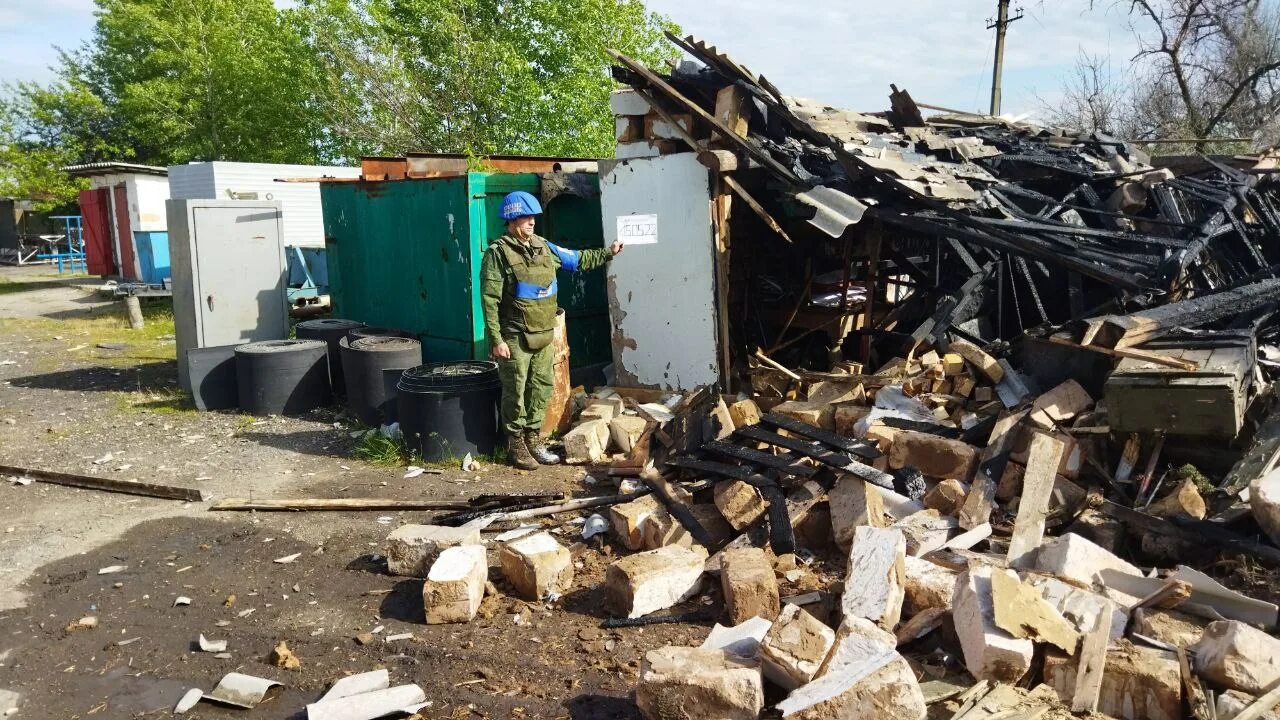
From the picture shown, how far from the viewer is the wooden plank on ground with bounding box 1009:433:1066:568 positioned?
445 centimetres

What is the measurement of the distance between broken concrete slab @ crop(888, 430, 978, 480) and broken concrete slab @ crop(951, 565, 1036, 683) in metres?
1.58

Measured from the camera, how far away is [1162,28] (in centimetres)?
2041

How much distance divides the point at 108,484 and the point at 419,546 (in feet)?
10.4

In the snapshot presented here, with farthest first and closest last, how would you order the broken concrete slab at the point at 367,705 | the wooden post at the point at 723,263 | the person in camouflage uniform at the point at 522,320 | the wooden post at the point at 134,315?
the wooden post at the point at 134,315 → the wooden post at the point at 723,263 → the person in camouflage uniform at the point at 522,320 → the broken concrete slab at the point at 367,705

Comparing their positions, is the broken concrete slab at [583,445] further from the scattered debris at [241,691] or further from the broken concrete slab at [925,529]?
the scattered debris at [241,691]

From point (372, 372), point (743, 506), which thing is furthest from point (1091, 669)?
point (372, 372)

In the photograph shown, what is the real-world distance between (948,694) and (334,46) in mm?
21370

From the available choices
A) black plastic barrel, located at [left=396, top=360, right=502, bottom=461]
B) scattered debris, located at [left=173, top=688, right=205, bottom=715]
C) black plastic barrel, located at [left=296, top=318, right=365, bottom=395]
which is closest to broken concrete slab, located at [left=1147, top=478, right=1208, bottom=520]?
black plastic barrel, located at [left=396, top=360, right=502, bottom=461]

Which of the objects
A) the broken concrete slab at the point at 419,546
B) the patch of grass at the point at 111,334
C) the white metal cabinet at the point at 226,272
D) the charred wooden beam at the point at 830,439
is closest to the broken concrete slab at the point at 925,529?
the charred wooden beam at the point at 830,439

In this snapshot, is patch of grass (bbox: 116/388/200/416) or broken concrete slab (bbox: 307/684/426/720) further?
patch of grass (bbox: 116/388/200/416)

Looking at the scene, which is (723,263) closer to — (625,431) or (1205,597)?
(625,431)

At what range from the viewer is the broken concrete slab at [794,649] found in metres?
3.26

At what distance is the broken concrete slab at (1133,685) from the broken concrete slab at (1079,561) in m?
0.72

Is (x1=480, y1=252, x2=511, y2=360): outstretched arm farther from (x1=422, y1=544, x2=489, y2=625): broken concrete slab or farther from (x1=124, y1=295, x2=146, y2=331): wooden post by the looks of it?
(x1=124, y1=295, x2=146, y2=331): wooden post
